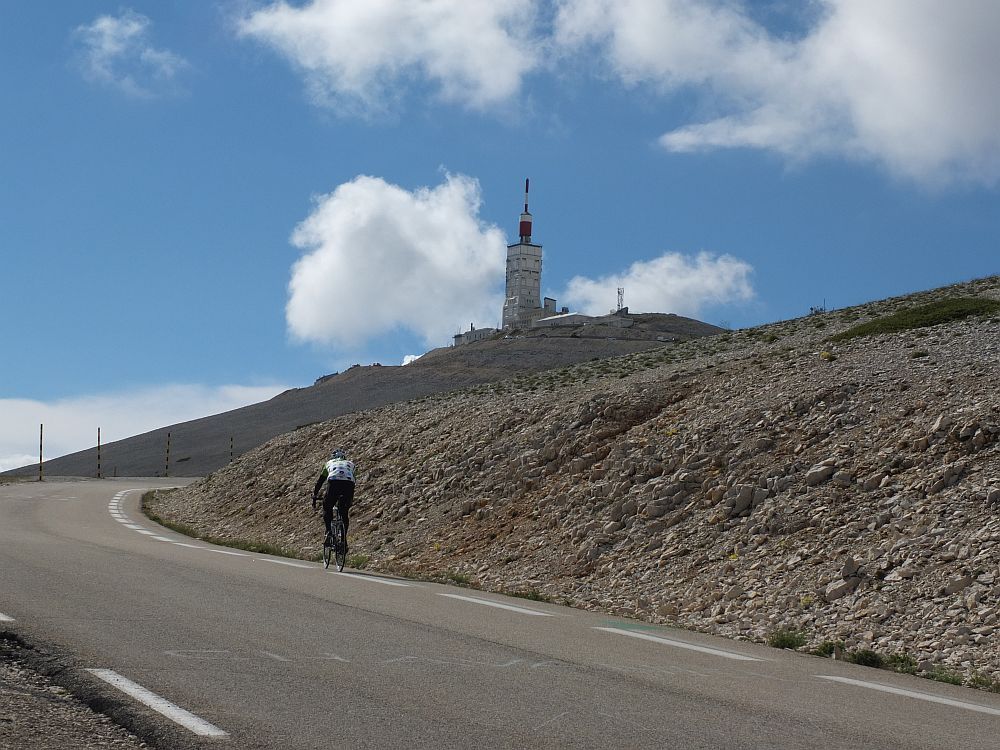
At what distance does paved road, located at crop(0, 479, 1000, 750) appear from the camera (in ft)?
19.5

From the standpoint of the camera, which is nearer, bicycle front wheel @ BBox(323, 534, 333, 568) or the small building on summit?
bicycle front wheel @ BBox(323, 534, 333, 568)

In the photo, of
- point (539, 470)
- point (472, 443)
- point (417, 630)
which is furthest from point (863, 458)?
point (472, 443)

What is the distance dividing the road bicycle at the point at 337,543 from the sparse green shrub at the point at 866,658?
26.0ft

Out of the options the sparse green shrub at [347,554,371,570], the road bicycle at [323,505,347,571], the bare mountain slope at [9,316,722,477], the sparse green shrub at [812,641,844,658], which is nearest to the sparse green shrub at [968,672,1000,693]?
the sparse green shrub at [812,641,844,658]

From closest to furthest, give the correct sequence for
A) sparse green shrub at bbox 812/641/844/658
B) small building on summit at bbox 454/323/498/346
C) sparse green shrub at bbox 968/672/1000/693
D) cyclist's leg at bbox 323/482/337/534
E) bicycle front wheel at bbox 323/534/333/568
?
sparse green shrub at bbox 968/672/1000/693, sparse green shrub at bbox 812/641/844/658, bicycle front wheel at bbox 323/534/333/568, cyclist's leg at bbox 323/482/337/534, small building on summit at bbox 454/323/498/346

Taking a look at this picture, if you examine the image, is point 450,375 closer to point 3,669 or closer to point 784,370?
point 784,370

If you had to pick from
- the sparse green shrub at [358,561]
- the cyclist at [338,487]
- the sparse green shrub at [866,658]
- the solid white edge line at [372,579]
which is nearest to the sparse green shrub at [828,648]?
the sparse green shrub at [866,658]

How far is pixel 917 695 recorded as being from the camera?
7773mm

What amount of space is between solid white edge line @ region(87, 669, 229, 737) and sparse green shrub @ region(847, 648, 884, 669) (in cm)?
605

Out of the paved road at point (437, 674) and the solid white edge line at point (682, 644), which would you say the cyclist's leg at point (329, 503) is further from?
the solid white edge line at point (682, 644)

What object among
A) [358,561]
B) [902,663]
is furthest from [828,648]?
[358,561]

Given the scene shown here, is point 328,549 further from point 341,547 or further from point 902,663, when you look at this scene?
point 902,663

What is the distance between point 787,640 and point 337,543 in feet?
24.3

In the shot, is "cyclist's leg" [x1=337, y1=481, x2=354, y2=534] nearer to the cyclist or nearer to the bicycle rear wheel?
the cyclist
